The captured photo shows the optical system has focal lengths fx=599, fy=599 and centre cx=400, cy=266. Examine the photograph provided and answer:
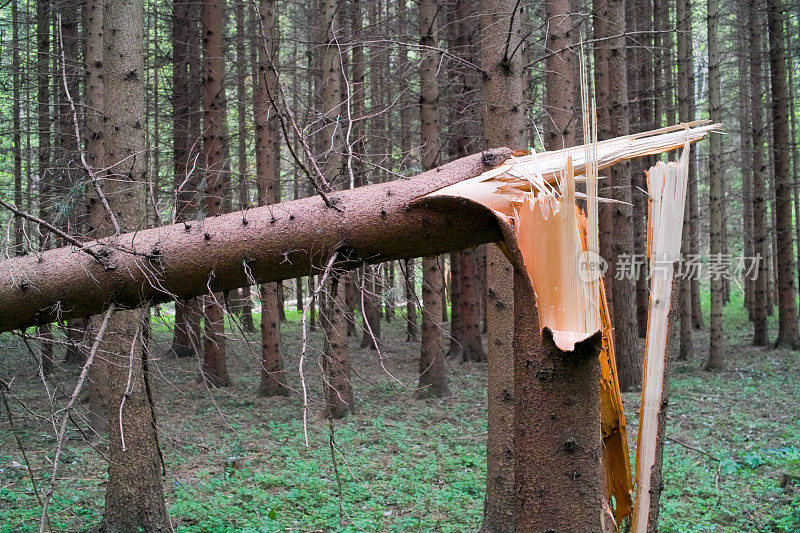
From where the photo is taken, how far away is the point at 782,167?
46.4 feet

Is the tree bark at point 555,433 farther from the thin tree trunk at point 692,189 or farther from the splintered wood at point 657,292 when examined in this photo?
the thin tree trunk at point 692,189

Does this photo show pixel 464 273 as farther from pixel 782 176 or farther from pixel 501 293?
pixel 501 293

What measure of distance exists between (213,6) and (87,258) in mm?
9297

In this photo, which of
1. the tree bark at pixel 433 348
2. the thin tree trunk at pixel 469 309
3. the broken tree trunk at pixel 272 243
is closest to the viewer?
the broken tree trunk at pixel 272 243

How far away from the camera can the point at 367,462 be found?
7.28m

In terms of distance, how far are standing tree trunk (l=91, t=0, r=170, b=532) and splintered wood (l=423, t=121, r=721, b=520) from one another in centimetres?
335

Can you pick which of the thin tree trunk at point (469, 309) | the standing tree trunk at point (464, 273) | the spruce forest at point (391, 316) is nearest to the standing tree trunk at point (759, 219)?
the spruce forest at point (391, 316)

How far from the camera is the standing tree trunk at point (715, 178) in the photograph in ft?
41.3

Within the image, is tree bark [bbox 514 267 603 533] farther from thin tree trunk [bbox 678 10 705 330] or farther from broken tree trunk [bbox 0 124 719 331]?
thin tree trunk [bbox 678 10 705 330]

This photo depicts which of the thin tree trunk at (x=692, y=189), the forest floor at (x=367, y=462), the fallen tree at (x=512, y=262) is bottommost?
the forest floor at (x=367, y=462)

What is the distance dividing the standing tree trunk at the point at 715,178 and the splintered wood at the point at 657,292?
11.2 metres

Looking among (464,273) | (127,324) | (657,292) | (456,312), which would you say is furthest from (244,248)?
(456,312)

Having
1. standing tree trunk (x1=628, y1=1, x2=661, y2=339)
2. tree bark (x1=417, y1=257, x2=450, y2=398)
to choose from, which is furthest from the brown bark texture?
standing tree trunk (x1=628, y1=1, x2=661, y2=339)

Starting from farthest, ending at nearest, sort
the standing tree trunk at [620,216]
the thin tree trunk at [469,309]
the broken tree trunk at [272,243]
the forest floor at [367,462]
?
the thin tree trunk at [469,309] → the standing tree trunk at [620,216] → the forest floor at [367,462] → the broken tree trunk at [272,243]
